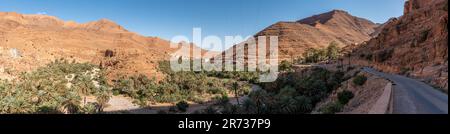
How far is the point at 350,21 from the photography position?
6988 inches

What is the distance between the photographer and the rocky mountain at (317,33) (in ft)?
370

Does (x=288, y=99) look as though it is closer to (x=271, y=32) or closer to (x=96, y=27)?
(x=271, y=32)

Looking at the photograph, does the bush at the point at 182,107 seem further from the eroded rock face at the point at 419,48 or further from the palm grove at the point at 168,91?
the eroded rock face at the point at 419,48

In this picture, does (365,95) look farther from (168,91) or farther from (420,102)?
(168,91)

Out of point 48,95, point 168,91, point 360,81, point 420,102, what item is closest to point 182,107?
point 168,91

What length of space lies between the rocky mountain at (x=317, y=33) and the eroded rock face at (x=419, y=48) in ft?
168

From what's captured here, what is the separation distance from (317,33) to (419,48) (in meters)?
98.9

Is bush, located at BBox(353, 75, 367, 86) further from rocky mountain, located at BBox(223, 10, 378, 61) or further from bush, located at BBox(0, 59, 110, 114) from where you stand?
rocky mountain, located at BBox(223, 10, 378, 61)

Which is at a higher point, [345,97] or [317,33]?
[317,33]

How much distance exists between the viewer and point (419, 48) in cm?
Result: 3444

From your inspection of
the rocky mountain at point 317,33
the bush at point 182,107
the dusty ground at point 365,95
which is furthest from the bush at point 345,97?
the rocky mountain at point 317,33
